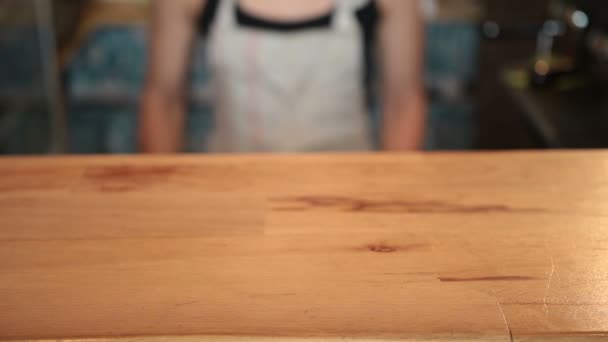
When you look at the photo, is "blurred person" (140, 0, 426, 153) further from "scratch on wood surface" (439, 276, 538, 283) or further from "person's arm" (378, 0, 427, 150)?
"scratch on wood surface" (439, 276, 538, 283)

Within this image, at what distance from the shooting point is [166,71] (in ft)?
5.12

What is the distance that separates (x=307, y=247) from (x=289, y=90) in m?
1.08

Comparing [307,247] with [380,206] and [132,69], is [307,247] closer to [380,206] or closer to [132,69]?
[380,206]

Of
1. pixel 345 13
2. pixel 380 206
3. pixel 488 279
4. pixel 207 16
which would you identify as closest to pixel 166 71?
pixel 207 16

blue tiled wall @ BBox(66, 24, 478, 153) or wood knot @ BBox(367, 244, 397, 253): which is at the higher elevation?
wood knot @ BBox(367, 244, 397, 253)

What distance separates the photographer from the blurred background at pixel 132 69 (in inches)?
93.5

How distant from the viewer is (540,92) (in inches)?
75.9

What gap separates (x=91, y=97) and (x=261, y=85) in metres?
1.59

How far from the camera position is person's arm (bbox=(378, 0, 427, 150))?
153 centimetres

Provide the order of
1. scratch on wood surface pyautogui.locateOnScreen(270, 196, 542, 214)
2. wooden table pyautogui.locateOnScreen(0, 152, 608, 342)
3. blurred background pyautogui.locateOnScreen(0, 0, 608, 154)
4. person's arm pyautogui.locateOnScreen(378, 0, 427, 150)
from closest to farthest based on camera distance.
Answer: wooden table pyautogui.locateOnScreen(0, 152, 608, 342), scratch on wood surface pyautogui.locateOnScreen(270, 196, 542, 214), person's arm pyautogui.locateOnScreen(378, 0, 427, 150), blurred background pyautogui.locateOnScreen(0, 0, 608, 154)

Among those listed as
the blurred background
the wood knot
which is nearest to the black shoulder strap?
the blurred background

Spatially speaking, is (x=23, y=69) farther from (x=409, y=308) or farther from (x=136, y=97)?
(x=409, y=308)

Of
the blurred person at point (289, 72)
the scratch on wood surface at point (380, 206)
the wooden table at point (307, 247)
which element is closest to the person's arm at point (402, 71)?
the blurred person at point (289, 72)

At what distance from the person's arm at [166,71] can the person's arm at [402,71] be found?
0.42m
